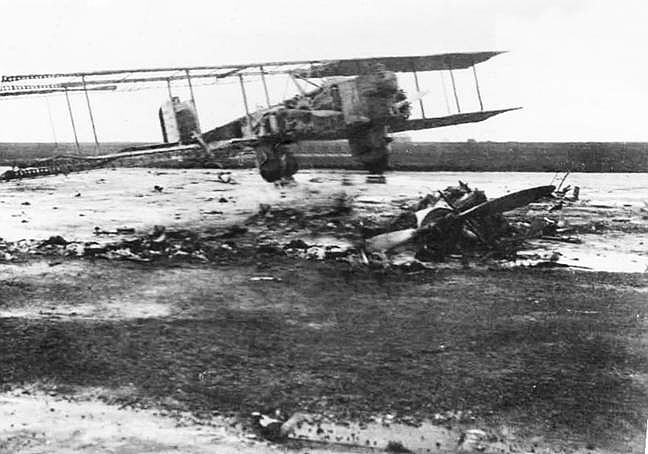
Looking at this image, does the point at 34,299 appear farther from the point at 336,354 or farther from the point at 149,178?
the point at 149,178

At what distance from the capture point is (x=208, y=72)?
32.6 ft

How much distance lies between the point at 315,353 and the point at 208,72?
695 cm

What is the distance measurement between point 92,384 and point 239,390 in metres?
0.95

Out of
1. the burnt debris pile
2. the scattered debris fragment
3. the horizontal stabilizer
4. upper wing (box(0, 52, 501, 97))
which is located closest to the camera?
the scattered debris fragment

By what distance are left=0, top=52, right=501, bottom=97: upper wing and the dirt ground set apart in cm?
194

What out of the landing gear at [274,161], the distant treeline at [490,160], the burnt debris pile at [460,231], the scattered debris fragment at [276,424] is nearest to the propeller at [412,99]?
the distant treeline at [490,160]

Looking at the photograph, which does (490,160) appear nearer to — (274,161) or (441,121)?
Result: (441,121)

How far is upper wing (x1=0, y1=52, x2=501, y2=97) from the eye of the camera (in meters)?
5.91

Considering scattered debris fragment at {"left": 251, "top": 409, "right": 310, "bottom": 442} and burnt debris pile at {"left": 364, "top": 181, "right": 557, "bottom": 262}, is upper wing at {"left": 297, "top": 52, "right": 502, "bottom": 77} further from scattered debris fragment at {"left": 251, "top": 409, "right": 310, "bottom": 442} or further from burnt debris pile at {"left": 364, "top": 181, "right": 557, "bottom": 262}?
scattered debris fragment at {"left": 251, "top": 409, "right": 310, "bottom": 442}

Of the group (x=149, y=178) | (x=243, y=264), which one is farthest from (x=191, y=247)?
(x=149, y=178)

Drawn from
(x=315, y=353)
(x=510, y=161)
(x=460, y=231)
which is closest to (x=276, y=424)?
(x=315, y=353)

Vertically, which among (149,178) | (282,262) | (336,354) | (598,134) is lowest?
(336,354)

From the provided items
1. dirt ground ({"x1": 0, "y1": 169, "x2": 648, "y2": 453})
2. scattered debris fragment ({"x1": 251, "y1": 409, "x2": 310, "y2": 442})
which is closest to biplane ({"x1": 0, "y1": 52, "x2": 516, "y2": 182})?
dirt ground ({"x1": 0, "y1": 169, "x2": 648, "y2": 453})

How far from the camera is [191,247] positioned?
7406 mm
